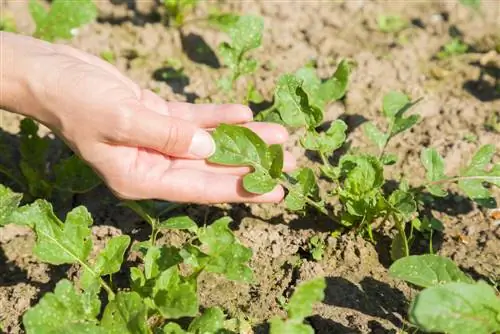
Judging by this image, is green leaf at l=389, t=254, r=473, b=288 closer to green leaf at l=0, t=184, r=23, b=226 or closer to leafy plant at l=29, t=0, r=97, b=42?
green leaf at l=0, t=184, r=23, b=226

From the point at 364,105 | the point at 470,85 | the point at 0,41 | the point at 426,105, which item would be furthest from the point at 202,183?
the point at 470,85

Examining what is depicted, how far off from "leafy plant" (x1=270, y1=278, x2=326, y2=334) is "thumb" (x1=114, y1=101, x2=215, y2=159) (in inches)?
28.3

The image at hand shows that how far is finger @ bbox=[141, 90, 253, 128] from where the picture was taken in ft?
8.02

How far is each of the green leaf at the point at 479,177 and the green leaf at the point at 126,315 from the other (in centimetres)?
122

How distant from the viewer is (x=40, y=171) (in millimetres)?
2629

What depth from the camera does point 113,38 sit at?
10.9 feet

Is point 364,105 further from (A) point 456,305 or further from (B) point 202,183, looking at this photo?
(A) point 456,305

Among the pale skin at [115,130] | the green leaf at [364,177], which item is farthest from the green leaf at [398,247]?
the pale skin at [115,130]

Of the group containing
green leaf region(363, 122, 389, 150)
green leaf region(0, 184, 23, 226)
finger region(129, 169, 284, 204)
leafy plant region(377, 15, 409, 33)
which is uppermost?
leafy plant region(377, 15, 409, 33)

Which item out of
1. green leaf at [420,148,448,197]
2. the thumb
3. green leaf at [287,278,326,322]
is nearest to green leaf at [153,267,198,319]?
green leaf at [287,278,326,322]

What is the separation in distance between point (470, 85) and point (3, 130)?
2178 millimetres

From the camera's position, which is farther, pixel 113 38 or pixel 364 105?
pixel 113 38

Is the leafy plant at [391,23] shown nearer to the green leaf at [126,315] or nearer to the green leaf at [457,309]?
the green leaf at [457,309]

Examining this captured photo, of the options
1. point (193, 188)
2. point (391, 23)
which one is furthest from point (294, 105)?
point (391, 23)
